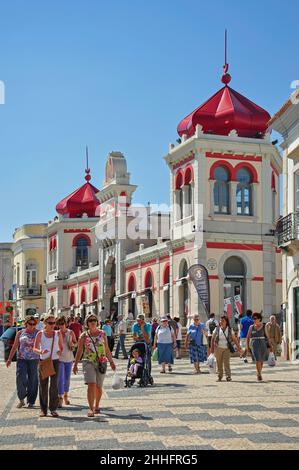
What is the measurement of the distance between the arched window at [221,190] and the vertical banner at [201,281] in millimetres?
3571

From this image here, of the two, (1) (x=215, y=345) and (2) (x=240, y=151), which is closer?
(1) (x=215, y=345)

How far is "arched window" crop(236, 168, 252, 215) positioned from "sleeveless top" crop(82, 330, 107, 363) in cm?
2409

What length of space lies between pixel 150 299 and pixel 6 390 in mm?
23747

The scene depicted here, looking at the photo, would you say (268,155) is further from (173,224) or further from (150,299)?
(150,299)

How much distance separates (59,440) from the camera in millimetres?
10281

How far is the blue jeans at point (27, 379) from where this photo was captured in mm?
14336

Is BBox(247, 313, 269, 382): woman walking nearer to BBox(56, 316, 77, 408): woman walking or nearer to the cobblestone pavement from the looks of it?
the cobblestone pavement

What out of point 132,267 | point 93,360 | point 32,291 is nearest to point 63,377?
point 93,360

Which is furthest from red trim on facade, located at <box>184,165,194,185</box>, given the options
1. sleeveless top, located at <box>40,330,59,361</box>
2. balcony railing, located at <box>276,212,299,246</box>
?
sleeveless top, located at <box>40,330,59,361</box>

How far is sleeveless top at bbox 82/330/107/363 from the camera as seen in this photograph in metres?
12.9

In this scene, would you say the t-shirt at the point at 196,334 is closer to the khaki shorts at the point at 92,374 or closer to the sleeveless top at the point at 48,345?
the sleeveless top at the point at 48,345

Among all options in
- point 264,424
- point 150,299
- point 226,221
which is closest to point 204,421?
point 264,424

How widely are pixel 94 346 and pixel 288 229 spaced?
13.3 m

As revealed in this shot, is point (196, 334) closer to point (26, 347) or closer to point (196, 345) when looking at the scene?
point (196, 345)
